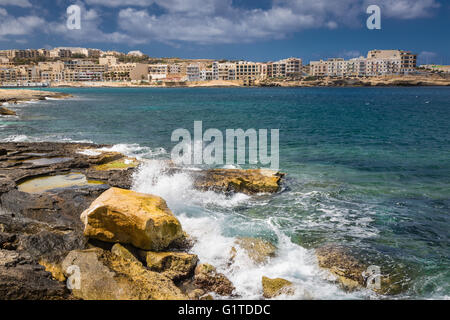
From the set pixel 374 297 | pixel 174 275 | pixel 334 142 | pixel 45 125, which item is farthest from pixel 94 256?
pixel 45 125

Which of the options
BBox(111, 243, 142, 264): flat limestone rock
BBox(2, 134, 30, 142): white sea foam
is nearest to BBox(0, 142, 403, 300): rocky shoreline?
BBox(111, 243, 142, 264): flat limestone rock

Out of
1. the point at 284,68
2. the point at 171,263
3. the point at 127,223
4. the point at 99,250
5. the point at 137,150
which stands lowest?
the point at 171,263

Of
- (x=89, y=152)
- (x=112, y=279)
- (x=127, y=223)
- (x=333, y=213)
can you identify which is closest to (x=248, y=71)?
(x=89, y=152)

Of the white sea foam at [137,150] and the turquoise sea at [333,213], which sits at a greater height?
the white sea foam at [137,150]

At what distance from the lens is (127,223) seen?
854 cm

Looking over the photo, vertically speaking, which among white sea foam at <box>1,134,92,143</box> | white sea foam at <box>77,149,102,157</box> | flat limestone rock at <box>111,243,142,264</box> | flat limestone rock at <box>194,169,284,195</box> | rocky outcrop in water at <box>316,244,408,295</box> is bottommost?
rocky outcrop in water at <box>316,244,408,295</box>

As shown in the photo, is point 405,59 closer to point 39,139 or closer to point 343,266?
point 39,139

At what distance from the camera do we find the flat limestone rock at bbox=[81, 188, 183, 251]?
8539mm

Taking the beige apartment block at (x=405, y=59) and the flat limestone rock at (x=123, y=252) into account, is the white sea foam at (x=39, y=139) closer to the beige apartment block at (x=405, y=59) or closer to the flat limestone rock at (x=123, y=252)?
the flat limestone rock at (x=123, y=252)

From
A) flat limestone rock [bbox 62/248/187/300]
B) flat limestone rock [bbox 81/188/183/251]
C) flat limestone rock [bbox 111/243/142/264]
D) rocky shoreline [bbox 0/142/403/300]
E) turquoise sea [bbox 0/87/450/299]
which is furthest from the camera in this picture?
turquoise sea [bbox 0/87/450/299]

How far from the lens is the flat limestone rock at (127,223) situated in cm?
854

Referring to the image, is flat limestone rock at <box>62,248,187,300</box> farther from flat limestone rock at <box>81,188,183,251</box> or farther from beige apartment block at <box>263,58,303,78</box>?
beige apartment block at <box>263,58,303,78</box>

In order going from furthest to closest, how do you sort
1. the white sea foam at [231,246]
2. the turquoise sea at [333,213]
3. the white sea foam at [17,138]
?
1. the white sea foam at [17,138]
2. the turquoise sea at [333,213]
3. the white sea foam at [231,246]

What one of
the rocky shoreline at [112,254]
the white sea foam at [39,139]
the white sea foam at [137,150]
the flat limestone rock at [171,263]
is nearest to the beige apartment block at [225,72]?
the white sea foam at [39,139]
